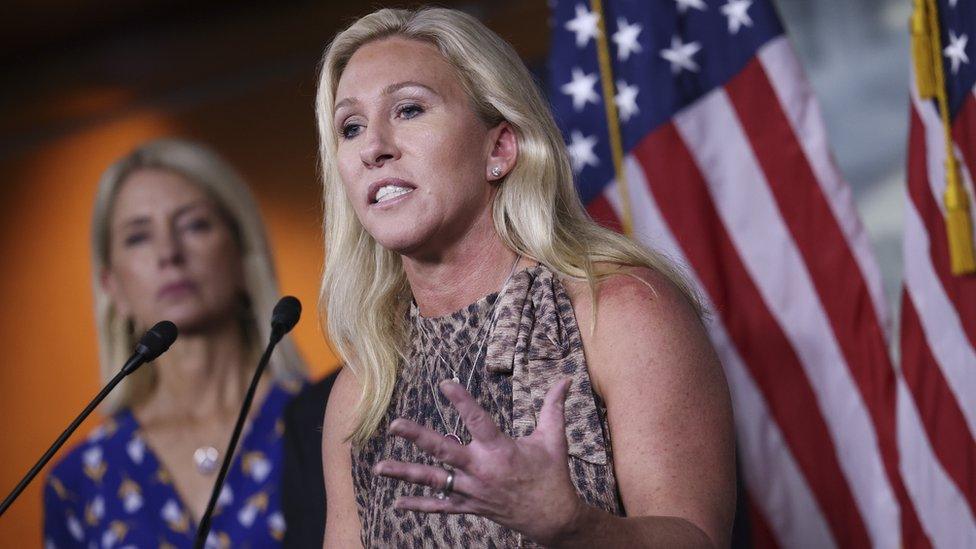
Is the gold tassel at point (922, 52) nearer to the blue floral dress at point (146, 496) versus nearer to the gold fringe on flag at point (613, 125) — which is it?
the gold fringe on flag at point (613, 125)

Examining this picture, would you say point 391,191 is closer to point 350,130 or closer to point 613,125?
point 350,130

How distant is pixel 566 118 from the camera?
2.77m

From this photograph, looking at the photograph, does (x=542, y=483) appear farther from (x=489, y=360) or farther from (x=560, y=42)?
(x=560, y=42)

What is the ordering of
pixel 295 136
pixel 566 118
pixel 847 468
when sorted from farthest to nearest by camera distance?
1. pixel 295 136
2. pixel 566 118
3. pixel 847 468

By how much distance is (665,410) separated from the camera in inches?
60.6

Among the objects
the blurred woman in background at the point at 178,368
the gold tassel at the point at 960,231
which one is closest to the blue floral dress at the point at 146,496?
the blurred woman in background at the point at 178,368

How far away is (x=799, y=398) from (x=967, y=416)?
14.0 inches

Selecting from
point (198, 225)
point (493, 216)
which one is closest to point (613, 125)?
point (493, 216)

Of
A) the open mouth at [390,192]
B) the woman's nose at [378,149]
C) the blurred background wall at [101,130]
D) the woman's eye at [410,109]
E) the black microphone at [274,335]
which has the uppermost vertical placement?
the blurred background wall at [101,130]

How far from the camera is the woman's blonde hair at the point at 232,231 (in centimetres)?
338

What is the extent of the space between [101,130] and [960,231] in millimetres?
3879

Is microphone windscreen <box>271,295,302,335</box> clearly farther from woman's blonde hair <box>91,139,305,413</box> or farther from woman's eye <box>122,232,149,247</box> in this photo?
woman's eye <box>122,232,149,247</box>

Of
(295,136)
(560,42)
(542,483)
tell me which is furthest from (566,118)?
(295,136)

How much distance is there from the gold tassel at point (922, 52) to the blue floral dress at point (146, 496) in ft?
5.82
